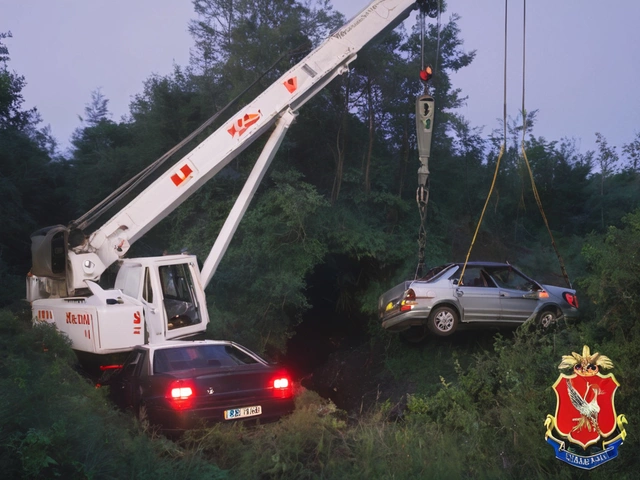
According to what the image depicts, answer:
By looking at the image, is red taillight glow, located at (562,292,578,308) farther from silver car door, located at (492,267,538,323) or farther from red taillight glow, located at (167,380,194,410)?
red taillight glow, located at (167,380,194,410)

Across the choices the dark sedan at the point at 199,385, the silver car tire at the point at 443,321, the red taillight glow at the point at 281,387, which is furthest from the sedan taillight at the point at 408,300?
the red taillight glow at the point at 281,387

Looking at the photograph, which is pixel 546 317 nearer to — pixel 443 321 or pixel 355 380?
pixel 443 321

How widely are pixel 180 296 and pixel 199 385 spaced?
3606 millimetres

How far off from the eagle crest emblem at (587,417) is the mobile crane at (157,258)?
21.4ft

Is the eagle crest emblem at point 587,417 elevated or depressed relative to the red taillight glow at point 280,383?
depressed

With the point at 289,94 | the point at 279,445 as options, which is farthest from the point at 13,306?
the point at 279,445

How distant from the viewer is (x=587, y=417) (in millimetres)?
6520

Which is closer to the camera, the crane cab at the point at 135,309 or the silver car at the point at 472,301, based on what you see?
the crane cab at the point at 135,309

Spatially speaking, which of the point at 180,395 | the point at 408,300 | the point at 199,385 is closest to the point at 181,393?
the point at 180,395

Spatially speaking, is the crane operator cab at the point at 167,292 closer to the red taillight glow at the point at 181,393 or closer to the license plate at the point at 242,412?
the red taillight glow at the point at 181,393

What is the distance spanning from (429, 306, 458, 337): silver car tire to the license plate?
5315 mm

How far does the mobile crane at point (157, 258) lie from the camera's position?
10445mm

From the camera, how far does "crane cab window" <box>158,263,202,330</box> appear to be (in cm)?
1148

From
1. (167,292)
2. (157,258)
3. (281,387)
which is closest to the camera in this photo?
(281,387)
